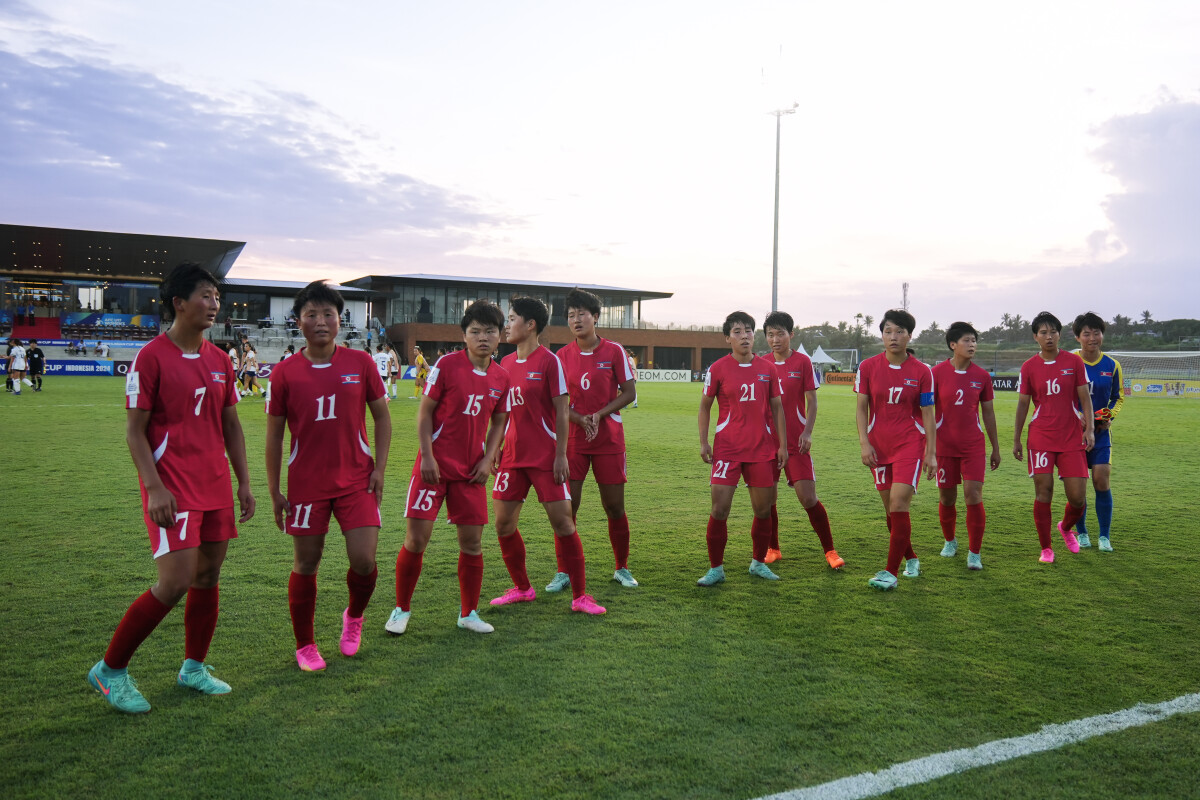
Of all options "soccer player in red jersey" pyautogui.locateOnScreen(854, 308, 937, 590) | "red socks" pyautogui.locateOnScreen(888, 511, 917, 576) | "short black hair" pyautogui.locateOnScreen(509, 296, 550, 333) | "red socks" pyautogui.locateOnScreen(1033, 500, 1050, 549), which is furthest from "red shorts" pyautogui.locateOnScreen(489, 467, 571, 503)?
"red socks" pyautogui.locateOnScreen(1033, 500, 1050, 549)

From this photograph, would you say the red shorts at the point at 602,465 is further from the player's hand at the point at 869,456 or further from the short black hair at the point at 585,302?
the player's hand at the point at 869,456

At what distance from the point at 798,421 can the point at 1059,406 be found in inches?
91.5

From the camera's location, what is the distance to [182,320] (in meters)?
3.70

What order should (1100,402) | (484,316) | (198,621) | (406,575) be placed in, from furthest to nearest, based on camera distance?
(1100,402) < (484,316) < (406,575) < (198,621)

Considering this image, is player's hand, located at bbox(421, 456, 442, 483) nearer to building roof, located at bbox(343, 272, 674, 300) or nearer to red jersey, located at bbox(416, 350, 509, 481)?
red jersey, located at bbox(416, 350, 509, 481)

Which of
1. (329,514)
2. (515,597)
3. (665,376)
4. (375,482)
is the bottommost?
(665,376)

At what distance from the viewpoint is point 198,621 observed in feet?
12.7

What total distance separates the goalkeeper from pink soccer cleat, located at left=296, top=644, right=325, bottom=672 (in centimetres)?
657

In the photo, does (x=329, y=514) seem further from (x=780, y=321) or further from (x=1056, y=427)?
(x=1056, y=427)

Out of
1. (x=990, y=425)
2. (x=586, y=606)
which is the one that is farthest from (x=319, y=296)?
(x=990, y=425)

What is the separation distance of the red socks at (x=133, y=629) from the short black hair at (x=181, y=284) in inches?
51.3

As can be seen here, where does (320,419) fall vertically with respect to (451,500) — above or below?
above

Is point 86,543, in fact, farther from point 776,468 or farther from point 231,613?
point 776,468

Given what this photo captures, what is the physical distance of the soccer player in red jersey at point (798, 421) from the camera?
6.54m
